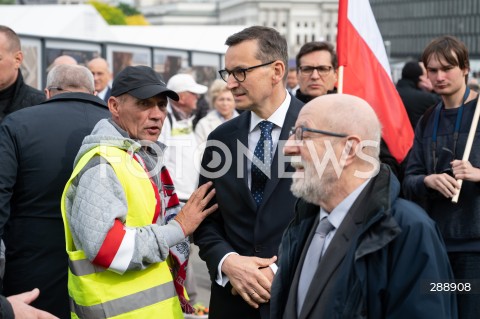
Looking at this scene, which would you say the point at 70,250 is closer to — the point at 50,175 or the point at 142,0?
the point at 50,175

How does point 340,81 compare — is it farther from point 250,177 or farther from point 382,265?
point 382,265

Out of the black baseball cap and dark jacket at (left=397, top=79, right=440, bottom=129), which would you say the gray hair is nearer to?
the black baseball cap

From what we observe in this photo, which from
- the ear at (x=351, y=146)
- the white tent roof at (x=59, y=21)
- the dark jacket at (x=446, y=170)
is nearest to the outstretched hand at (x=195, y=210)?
the ear at (x=351, y=146)

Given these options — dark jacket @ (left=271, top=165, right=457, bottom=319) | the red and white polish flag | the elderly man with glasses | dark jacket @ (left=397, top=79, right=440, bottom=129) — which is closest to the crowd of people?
dark jacket @ (left=271, top=165, right=457, bottom=319)

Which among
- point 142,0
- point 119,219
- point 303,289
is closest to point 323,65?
point 119,219

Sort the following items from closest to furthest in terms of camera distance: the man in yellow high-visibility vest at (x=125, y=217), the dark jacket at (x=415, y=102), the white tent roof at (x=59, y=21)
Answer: the man in yellow high-visibility vest at (x=125, y=217) < the dark jacket at (x=415, y=102) < the white tent roof at (x=59, y=21)

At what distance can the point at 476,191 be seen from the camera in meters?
4.64

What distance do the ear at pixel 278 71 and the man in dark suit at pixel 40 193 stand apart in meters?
1.11

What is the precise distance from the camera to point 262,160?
153 inches

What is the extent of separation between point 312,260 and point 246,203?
0.97 m

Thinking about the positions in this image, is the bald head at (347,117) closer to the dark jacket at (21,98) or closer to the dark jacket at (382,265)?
the dark jacket at (382,265)

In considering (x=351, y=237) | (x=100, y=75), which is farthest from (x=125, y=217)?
(x=100, y=75)

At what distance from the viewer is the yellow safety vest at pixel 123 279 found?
3535mm

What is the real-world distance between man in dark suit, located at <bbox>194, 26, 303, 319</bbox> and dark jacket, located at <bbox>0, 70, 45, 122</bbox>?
68.6 inches
